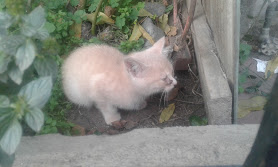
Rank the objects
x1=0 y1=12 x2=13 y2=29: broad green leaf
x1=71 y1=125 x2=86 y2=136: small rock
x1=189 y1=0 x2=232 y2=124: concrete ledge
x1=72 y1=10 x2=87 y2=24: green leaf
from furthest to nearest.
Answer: x1=72 y1=10 x2=87 y2=24: green leaf
x1=71 y1=125 x2=86 y2=136: small rock
x1=189 y1=0 x2=232 y2=124: concrete ledge
x1=0 y1=12 x2=13 y2=29: broad green leaf

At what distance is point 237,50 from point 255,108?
404mm

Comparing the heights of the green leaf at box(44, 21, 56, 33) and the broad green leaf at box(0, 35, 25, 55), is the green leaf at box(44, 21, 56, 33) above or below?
below

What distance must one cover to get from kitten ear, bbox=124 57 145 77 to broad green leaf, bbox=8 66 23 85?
3.58 ft

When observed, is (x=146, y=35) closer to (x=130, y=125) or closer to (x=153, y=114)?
(x=153, y=114)

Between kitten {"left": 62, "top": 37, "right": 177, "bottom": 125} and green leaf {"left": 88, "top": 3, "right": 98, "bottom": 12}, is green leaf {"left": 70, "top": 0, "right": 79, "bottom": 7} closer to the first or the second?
green leaf {"left": 88, "top": 3, "right": 98, "bottom": 12}

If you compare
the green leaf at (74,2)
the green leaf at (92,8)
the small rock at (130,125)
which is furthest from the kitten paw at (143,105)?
the green leaf at (74,2)

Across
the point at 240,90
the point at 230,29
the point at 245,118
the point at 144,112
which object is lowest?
the point at 144,112

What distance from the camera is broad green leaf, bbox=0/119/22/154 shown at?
4.67 feet

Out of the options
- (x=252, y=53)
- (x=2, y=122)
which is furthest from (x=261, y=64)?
(x=2, y=122)

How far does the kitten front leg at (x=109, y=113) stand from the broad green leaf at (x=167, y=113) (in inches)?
13.8

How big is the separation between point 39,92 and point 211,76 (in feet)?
5.07

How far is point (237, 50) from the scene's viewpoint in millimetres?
2412

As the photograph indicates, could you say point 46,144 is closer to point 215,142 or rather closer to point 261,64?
point 215,142

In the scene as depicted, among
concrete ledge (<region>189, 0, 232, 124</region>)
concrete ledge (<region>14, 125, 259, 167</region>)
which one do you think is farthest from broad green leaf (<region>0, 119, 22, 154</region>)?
concrete ledge (<region>189, 0, 232, 124</region>)
